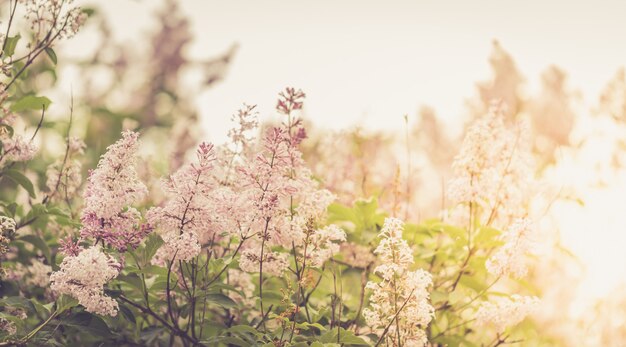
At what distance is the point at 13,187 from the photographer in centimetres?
331

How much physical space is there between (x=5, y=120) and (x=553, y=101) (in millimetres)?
2788

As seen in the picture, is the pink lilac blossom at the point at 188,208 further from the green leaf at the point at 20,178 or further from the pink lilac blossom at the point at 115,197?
the green leaf at the point at 20,178

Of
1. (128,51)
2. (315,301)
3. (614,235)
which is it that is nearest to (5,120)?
(315,301)

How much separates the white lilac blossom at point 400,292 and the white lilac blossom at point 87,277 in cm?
63

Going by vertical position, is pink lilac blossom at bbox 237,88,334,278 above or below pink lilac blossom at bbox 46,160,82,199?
Answer: below

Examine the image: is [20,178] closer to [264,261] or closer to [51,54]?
[51,54]

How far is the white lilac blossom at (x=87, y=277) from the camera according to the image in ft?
4.55

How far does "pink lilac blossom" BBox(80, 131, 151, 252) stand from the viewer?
1.49m

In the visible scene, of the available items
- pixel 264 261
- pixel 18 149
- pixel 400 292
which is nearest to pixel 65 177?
pixel 18 149

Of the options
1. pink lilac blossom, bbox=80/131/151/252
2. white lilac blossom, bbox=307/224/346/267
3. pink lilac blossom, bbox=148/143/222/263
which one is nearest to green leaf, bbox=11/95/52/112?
pink lilac blossom, bbox=80/131/151/252

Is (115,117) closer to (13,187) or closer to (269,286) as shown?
(13,187)

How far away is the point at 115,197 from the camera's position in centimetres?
149

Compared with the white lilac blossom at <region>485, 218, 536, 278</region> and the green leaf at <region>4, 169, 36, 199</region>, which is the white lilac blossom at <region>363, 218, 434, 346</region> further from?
the green leaf at <region>4, 169, 36, 199</region>

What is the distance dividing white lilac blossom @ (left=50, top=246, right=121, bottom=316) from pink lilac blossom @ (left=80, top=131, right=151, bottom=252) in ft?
0.31
